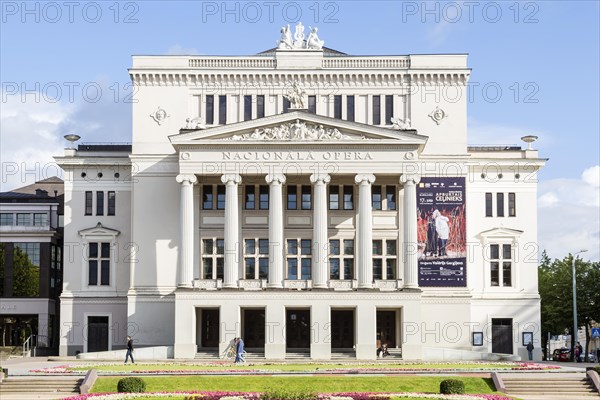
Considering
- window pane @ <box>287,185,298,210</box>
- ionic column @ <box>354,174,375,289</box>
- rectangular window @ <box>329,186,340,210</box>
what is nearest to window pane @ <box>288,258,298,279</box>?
window pane @ <box>287,185,298,210</box>

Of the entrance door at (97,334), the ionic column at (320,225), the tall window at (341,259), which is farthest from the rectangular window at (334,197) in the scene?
the entrance door at (97,334)

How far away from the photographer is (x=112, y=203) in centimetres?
8738

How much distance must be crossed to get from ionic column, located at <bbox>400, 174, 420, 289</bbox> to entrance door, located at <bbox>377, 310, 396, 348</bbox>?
4759 millimetres

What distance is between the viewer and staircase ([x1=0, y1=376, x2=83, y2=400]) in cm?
5316

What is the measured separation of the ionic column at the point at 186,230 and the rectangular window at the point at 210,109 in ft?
25.7

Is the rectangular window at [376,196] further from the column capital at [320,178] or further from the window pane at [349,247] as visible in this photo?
the column capital at [320,178]

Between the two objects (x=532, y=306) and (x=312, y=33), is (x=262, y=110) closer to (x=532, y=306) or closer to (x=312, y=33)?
(x=312, y=33)

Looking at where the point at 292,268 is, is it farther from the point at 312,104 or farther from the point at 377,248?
the point at 312,104

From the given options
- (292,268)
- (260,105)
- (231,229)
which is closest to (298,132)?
(260,105)

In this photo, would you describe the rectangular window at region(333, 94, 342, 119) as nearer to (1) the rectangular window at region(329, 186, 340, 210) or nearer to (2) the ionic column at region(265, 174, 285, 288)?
(1) the rectangular window at region(329, 186, 340, 210)

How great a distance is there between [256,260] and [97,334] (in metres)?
16.0

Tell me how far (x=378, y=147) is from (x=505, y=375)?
26.3 m

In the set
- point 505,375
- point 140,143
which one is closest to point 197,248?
point 140,143

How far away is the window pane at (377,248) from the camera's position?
3226 inches
